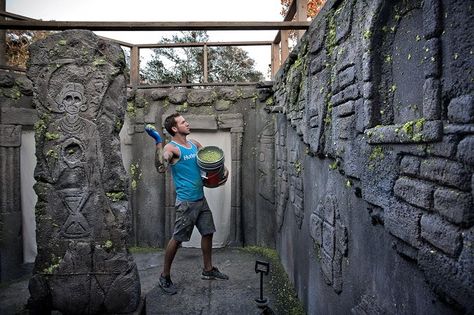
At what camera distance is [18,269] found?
4324 mm

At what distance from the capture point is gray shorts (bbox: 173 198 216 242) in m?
3.61

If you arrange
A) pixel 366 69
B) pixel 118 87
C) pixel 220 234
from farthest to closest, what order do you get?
pixel 220 234
pixel 118 87
pixel 366 69

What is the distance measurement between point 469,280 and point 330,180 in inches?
54.6

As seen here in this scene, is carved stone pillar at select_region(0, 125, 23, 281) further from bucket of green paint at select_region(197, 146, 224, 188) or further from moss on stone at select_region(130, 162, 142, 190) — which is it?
bucket of green paint at select_region(197, 146, 224, 188)

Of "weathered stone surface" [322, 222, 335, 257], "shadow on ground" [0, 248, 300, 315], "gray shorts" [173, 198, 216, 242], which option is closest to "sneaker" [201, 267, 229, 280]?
"shadow on ground" [0, 248, 300, 315]

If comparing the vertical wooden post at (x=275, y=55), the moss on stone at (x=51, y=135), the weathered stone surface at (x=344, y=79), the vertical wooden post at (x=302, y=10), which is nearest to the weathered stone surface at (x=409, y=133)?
the weathered stone surface at (x=344, y=79)

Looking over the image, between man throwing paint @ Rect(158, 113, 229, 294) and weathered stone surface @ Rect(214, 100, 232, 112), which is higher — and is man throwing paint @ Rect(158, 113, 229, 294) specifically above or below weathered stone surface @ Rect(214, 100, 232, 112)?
below

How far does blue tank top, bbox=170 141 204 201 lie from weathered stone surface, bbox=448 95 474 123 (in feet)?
9.44

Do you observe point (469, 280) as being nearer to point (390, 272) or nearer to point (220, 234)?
point (390, 272)

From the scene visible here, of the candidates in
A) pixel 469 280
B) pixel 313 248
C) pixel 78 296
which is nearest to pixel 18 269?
pixel 78 296

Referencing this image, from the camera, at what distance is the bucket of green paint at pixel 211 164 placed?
3537mm

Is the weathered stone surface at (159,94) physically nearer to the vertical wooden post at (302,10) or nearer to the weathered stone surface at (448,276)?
the vertical wooden post at (302,10)

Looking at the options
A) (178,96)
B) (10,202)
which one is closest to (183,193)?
(178,96)

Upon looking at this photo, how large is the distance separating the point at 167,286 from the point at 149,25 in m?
2.69
